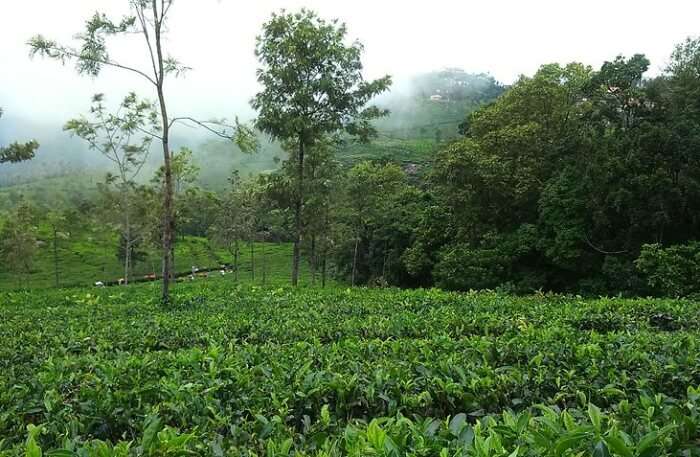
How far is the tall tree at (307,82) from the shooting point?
15.0 meters

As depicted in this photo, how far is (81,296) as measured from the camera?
13.6 m

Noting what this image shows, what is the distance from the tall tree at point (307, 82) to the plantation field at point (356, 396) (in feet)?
32.5

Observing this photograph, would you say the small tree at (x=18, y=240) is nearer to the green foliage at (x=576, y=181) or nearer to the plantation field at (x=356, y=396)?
the green foliage at (x=576, y=181)

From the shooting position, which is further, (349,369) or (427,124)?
(427,124)

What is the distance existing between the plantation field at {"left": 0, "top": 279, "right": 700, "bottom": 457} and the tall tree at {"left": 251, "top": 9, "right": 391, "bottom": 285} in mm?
9892

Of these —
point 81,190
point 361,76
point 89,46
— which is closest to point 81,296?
point 89,46

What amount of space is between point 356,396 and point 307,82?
43.1 feet

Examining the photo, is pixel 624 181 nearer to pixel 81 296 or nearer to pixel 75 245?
pixel 81 296

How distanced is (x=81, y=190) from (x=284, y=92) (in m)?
97.0

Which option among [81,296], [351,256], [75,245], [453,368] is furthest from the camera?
[75,245]

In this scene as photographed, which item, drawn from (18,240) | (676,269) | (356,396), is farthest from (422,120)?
(356,396)

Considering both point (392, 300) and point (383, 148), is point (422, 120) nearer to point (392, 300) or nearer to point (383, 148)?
point (383, 148)

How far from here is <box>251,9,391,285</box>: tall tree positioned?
1501 centimetres

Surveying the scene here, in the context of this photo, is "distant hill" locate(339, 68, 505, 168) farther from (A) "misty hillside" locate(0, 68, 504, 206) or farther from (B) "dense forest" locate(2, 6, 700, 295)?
(B) "dense forest" locate(2, 6, 700, 295)
